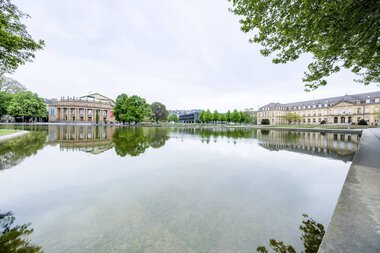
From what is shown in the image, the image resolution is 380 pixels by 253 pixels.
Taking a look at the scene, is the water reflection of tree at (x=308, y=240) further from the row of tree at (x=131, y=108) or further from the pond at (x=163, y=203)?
the row of tree at (x=131, y=108)

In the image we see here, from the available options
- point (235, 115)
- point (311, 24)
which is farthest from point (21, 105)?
point (235, 115)

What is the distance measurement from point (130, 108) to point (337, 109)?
251 ft

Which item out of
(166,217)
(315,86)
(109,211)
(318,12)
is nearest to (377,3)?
(318,12)

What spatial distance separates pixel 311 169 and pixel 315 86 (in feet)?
14.0

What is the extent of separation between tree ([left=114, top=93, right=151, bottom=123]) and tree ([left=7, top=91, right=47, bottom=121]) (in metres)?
28.9

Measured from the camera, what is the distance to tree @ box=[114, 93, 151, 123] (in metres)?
53.8

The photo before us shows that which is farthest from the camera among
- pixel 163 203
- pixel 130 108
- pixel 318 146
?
pixel 130 108

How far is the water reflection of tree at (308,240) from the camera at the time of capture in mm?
2453

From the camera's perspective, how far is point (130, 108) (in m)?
53.7

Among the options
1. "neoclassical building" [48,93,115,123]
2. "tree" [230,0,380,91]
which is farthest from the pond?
"neoclassical building" [48,93,115,123]

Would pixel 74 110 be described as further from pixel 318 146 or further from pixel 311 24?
pixel 311 24

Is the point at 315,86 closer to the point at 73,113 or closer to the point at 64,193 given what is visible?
the point at 64,193

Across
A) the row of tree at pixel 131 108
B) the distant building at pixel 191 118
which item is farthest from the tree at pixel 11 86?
the distant building at pixel 191 118

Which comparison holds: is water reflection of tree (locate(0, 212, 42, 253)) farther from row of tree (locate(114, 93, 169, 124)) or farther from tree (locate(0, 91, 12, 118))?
tree (locate(0, 91, 12, 118))
